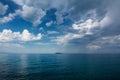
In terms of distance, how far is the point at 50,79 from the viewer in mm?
62812

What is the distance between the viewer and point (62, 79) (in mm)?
62906

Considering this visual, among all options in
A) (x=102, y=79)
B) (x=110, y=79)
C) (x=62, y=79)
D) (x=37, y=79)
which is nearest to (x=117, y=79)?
(x=110, y=79)

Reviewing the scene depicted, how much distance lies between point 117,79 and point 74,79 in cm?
2209

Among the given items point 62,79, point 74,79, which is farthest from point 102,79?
point 62,79

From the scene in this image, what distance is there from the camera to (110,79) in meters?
62.5

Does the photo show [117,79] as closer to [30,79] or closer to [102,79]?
[102,79]

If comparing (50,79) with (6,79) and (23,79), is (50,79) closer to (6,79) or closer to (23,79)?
(23,79)

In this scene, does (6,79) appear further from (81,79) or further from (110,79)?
(110,79)

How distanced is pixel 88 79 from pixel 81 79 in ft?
11.6

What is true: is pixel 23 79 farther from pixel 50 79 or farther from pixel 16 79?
pixel 50 79

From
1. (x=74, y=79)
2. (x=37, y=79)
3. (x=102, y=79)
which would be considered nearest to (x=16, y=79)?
(x=37, y=79)

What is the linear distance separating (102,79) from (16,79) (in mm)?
43844

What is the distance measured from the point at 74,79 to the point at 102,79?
14236 millimetres

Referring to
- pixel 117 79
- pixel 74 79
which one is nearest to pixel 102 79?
pixel 117 79
